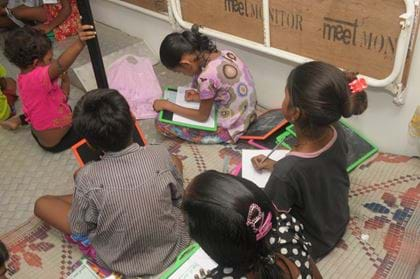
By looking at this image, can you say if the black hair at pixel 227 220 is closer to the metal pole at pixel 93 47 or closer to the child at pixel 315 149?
the child at pixel 315 149

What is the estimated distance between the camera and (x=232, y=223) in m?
0.70

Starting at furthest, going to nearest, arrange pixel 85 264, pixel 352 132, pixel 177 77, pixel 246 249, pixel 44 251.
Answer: pixel 177 77
pixel 352 132
pixel 44 251
pixel 85 264
pixel 246 249

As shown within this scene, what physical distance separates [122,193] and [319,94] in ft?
1.95

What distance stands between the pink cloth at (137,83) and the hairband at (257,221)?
1.54 m

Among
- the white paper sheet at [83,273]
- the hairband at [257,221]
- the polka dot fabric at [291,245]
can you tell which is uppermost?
the hairband at [257,221]

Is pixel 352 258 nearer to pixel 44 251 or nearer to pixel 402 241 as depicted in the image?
pixel 402 241

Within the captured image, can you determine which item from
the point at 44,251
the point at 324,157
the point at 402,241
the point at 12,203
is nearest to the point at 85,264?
the point at 44,251

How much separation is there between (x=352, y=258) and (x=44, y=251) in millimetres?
1086

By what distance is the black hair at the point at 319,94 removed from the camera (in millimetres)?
1059

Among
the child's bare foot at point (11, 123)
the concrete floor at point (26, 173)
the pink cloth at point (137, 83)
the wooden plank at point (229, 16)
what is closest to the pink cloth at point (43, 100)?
the concrete floor at point (26, 173)

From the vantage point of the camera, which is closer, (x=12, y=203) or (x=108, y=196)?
(x=108, y=196)

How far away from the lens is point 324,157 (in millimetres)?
1122

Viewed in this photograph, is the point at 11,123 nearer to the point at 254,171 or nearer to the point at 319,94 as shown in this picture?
the point at 254,171

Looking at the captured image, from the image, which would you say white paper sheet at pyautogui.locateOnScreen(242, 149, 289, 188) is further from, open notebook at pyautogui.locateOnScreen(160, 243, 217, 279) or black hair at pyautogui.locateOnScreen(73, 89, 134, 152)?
black hair at pyautogui.locateOnScreen(73, 89, 134, 152)
